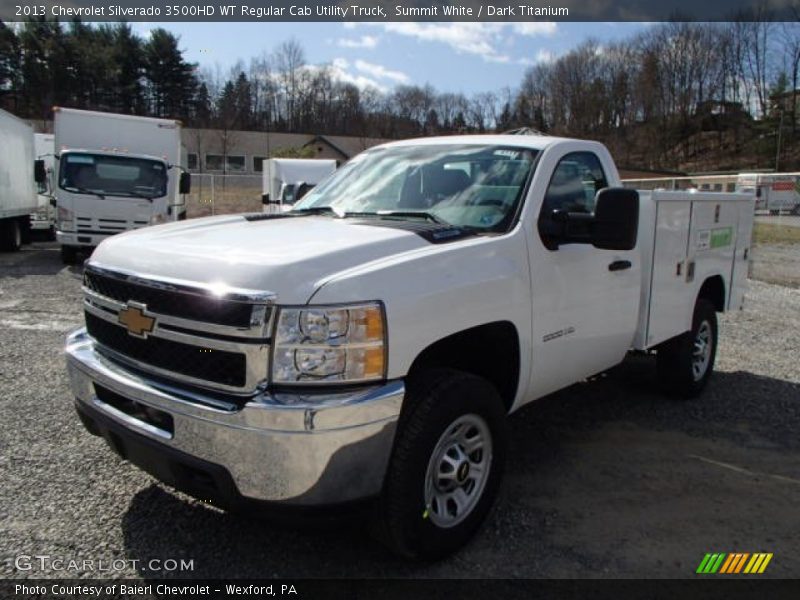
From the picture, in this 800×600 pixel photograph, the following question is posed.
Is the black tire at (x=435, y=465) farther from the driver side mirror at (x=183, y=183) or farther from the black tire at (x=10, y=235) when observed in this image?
the black tire at (x=10, y=235)

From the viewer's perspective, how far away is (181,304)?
269 cm

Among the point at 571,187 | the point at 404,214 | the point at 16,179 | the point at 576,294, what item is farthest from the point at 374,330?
the point at 16,179

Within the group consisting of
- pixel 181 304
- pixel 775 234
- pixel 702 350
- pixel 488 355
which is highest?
pixel 181 304

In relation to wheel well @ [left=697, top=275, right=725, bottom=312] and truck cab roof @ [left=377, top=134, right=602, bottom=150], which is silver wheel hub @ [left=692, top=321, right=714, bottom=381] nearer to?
wheel well @ [left=697, top=275, right=725, bottom=312]

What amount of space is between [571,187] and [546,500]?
1891 mm

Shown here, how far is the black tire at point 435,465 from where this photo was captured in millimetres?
2729

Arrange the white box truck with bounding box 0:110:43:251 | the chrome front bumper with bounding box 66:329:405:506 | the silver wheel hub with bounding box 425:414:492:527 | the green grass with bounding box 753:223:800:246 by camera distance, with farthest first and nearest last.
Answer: the green grass with bounding box 753:223:800:246
the white box truck with bounding box 0:110:43:251
the silver wheel hub with bounding box 425:414:492:527
the chrome front bumper with bounding box 66:329:405:506

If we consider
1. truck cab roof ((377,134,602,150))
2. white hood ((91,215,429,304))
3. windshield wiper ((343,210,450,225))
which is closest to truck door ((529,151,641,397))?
truck cab roof ((377,134,602,150))

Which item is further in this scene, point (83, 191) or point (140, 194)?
point (140, 194)

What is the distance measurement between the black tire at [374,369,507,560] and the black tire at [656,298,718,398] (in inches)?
108

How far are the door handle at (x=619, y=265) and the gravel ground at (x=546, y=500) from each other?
129 centimetres

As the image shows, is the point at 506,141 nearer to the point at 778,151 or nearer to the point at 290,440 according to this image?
the point at 290,440

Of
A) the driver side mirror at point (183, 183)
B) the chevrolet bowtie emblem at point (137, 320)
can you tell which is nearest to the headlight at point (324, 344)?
the chevrolet bowtie emblem at point (137, 320)

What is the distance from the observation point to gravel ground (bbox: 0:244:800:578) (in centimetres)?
307
